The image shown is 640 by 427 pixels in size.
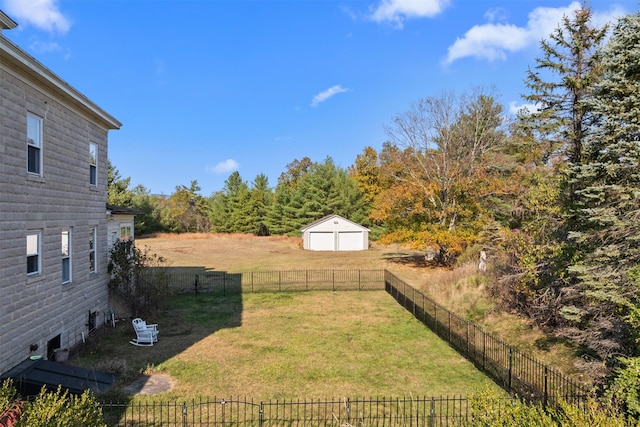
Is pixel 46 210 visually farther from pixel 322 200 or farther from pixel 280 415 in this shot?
pixel 322 200

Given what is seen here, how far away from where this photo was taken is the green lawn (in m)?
9.80

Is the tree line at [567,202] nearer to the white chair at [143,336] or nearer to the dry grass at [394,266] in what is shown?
the dry grass at [394,266]

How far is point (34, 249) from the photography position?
1002cm

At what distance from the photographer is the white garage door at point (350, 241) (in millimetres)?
44500

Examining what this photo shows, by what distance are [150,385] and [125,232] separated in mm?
9684

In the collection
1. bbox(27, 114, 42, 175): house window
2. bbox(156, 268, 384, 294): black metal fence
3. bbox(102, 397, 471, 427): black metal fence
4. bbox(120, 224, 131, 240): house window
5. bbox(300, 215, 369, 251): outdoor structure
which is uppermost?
bbox(27, 114, 42, 175): house window

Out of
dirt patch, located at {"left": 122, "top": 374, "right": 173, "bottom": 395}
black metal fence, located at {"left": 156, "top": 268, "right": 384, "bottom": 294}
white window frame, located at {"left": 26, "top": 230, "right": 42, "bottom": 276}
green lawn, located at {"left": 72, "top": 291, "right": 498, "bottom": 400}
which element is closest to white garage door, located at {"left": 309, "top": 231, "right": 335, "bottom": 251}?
black metal fence, located at {"left": 156, "top": 268, "right": 384, "bottom": 294}

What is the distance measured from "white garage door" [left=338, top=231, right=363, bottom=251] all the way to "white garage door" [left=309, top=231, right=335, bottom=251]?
1.04 metres

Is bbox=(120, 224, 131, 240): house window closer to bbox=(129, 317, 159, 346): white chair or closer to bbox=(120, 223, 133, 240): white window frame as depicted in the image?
bbox=(120, 223, 133, 240): white window frame

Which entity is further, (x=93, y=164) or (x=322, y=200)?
(x=322, y=200)

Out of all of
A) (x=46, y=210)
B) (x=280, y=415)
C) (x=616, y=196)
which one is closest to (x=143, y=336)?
(x=46, y=210)

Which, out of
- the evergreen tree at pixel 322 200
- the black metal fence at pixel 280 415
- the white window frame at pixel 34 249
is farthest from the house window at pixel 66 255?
the evergreen tree at pixel 322 200

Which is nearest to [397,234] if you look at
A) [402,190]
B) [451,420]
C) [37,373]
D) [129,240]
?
[402,190]

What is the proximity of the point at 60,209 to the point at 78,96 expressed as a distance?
3460 millimetres
